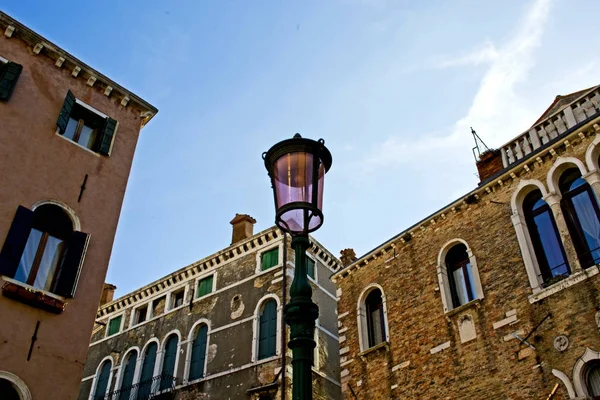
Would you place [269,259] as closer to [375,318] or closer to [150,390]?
[150,390]

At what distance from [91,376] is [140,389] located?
13.0ft

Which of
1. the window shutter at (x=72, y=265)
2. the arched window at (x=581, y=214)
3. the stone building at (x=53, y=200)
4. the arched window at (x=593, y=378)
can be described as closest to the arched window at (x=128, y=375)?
the stone building at (x=53, y=200)

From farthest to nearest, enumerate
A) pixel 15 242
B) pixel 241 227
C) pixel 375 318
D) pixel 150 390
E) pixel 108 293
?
1. pixel 108 293
2. pixel 241 227
3. pixel 150 390
4. pixel 375 318
5. pixel 15 242

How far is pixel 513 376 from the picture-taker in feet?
34.6

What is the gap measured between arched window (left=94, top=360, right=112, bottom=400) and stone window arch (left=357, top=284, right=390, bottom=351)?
13.0 metres

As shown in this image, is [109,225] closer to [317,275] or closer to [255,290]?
[255,290]

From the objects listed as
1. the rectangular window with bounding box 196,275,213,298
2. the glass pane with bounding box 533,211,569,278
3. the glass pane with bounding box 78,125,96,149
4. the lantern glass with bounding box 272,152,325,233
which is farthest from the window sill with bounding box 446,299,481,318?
the rectangular window with bounding box 196,275,213,298

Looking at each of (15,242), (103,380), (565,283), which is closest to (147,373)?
(103,380)

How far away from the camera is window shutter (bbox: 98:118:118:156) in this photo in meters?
12.8

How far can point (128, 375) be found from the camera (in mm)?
22188

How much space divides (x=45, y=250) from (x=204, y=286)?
37.7 ft

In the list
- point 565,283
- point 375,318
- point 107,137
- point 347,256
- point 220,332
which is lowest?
point 565,283

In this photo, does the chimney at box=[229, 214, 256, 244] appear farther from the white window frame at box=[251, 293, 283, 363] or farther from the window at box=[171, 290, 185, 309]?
the white window frame at box=[251, 293, 283, 363]

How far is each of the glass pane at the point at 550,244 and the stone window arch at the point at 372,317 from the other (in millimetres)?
4100
